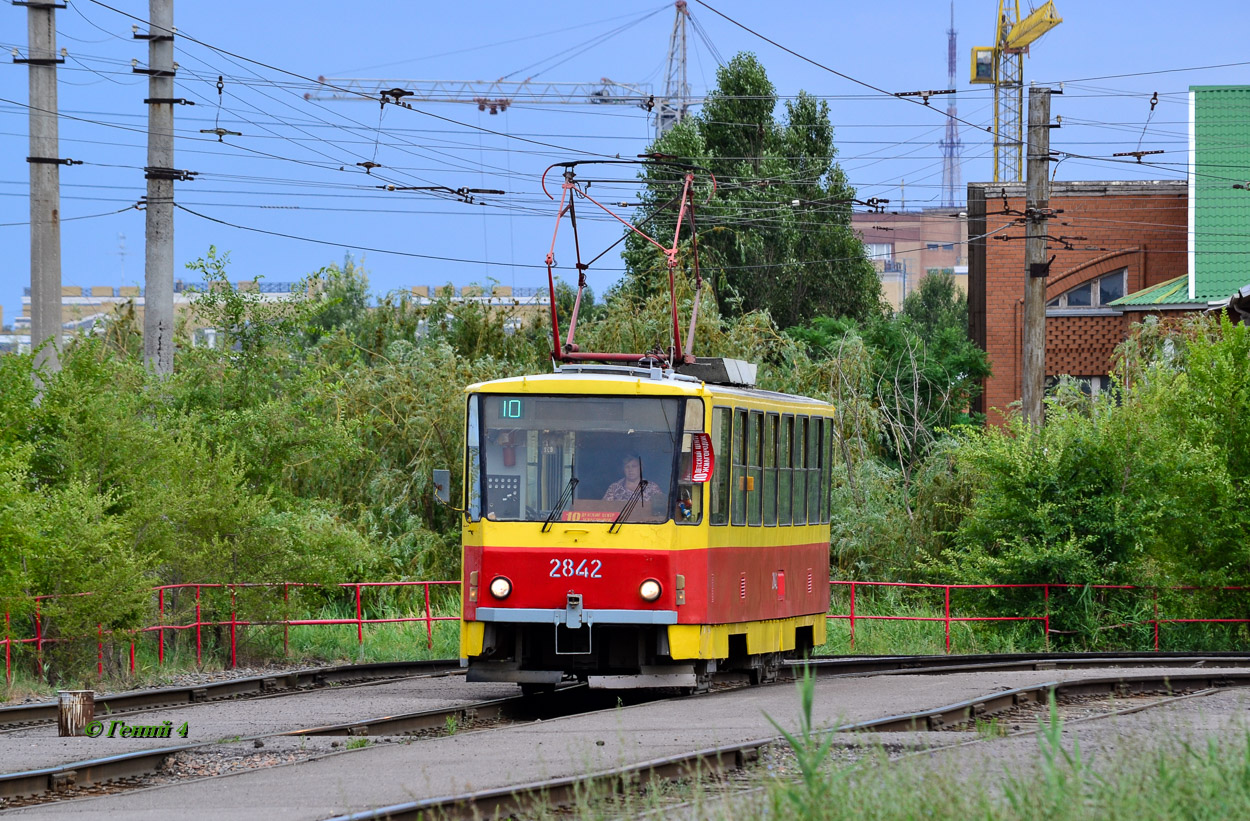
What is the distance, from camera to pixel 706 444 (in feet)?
52.0

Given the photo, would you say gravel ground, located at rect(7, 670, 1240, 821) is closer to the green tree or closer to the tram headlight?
the tram headlight

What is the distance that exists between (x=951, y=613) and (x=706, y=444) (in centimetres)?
1175

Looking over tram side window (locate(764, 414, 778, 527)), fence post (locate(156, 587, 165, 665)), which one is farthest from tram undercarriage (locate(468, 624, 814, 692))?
fence post (locate(156, 587, 165, 665))

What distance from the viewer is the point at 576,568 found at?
1570 centimetres

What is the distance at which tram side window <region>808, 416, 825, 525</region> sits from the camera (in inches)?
784

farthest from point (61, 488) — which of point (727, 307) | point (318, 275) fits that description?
point (727, 307)

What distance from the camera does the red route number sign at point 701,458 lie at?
1575cm

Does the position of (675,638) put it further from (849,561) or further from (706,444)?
(849,561)

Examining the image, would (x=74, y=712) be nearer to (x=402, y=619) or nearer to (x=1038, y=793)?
(x=1038, y=793)

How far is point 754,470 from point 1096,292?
1227 inches

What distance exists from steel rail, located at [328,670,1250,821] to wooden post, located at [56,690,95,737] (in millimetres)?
5989

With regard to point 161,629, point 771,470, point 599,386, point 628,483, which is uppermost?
point 599,386

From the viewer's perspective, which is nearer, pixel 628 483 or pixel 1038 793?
pixel 1038 793

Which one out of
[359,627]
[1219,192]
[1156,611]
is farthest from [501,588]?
[1219,192]
